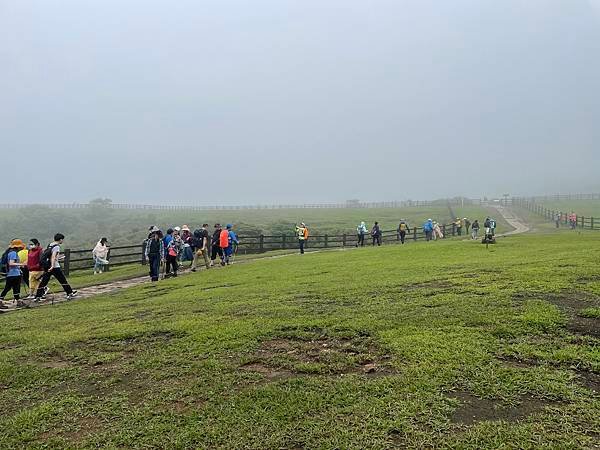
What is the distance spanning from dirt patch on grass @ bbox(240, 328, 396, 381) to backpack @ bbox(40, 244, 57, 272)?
366 inches

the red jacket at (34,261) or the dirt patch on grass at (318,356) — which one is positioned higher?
the red jacket at (34,261)

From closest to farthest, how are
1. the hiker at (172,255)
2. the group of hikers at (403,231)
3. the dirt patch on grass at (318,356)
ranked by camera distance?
the dirt patch on grass at (318,356)
the hiker at (172,255)
the group of hikers at (403,231)

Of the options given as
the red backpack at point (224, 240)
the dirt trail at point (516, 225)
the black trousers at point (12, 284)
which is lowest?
the dirt trail at point (516, 225)

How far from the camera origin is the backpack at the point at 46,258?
13039mm

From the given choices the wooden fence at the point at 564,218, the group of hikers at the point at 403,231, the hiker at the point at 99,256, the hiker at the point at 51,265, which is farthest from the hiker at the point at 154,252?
the wooden fence at the point at 564,218

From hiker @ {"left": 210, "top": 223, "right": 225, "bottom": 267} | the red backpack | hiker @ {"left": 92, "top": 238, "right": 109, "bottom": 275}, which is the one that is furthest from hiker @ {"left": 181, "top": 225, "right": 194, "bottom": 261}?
hiker @ {"left": 92, "top": 238, "right": 109, "bottom": 275}

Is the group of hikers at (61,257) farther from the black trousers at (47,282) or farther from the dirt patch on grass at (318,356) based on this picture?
the dirt patch on grass at (318,356)

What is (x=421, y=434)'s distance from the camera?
3.82m

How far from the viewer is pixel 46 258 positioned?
1318 cm

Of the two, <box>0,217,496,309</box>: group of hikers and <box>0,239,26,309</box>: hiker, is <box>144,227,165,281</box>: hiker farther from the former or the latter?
<box>0,239,26,309</box>: hiker

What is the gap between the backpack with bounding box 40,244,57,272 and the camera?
13.0m

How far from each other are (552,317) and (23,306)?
44.1ft

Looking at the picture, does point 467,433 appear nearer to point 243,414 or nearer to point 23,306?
point 243,414

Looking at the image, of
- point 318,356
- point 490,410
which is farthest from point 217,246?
point 490,410
